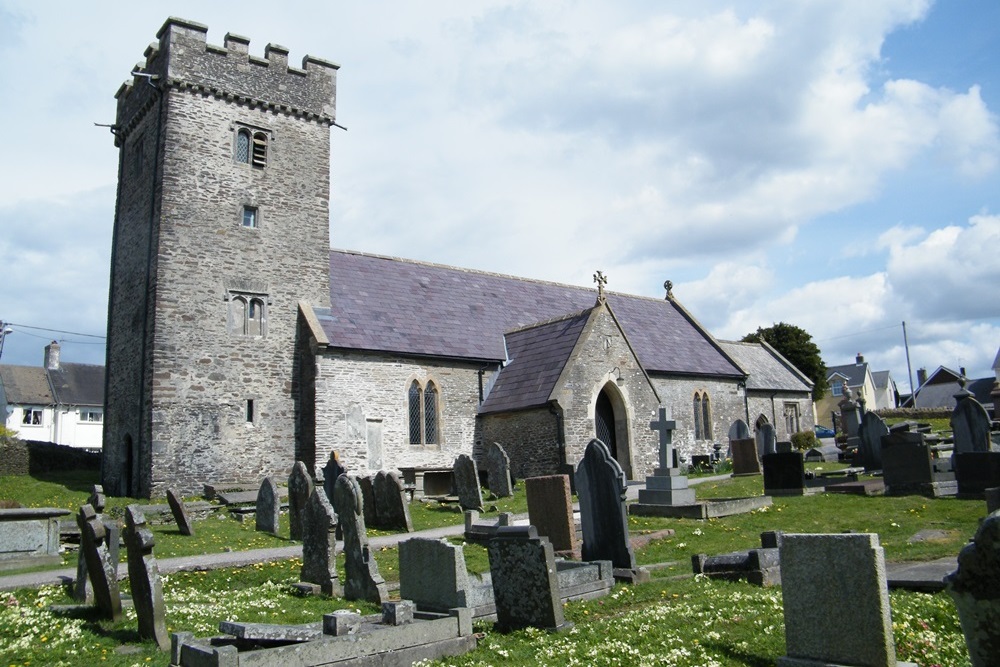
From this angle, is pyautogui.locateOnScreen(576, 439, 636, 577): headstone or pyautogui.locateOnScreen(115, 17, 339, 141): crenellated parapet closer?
pyautogui.locateOnScreen(576, 439, 636, 577): headstone

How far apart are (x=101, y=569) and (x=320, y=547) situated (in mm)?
2724

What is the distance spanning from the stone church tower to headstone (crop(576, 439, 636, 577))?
1442cm

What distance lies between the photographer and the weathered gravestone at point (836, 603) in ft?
17.4

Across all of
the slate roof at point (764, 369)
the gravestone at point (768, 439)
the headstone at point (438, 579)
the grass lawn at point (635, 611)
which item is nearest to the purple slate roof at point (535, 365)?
the gravestone at point (768, 439)

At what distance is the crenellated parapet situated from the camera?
78.0 feet

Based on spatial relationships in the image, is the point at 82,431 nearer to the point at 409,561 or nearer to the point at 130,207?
the point at 130,207

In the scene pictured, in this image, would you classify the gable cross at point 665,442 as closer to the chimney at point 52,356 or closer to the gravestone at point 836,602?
the gravestone at point 836,602

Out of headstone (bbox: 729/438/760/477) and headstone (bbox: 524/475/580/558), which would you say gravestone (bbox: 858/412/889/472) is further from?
headstone (bbox: 524/475/580/558)

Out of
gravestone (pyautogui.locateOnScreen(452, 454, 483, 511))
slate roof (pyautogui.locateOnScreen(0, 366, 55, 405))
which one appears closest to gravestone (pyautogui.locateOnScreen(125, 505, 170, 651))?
gravestone (pyautogui.locateOnScreen(452, 454, 483, 511))

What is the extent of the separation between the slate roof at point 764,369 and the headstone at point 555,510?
23.7 metres

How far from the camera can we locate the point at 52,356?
57.4 m

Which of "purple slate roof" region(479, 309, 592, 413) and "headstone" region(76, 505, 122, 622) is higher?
"purple slate roof" region(479, 309, 592, 413)

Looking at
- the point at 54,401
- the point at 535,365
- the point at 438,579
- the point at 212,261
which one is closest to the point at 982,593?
the point at 438,579

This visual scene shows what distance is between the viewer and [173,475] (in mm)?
21672
